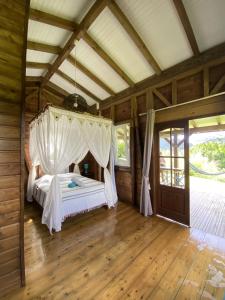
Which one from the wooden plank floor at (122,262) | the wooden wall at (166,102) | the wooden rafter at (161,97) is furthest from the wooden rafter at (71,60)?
the wooden plank floor at (122,262)

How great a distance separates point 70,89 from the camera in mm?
4930

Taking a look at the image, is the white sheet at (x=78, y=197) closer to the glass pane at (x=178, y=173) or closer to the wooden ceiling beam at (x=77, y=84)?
the glass pane at (x=178, y=173)

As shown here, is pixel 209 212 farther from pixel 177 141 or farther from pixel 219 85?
pixel 219 85

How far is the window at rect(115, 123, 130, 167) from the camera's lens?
13.9ft

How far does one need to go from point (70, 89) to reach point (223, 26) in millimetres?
4139

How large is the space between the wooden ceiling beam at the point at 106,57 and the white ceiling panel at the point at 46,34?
40 cm

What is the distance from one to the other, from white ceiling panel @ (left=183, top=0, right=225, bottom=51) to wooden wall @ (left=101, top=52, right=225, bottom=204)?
13.3 inches

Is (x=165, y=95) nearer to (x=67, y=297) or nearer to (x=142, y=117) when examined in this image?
(x=142, y=117)

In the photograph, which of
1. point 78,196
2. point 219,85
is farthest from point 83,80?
point 219,85

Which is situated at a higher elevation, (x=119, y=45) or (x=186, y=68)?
(x=119, y=45)

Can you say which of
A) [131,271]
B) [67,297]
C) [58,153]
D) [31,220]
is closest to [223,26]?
[58,153]

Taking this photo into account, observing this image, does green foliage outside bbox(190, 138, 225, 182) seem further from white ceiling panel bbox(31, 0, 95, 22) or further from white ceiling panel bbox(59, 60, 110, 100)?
white ceiling panel bbox(31, 0, 95, 22)

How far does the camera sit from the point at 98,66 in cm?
360

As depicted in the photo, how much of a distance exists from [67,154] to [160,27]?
108 inches
